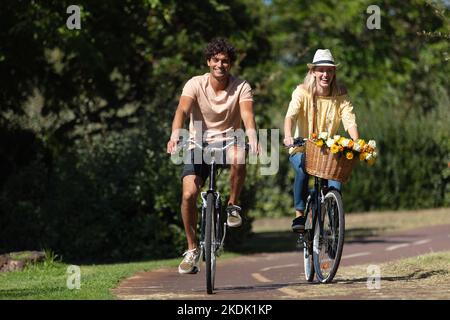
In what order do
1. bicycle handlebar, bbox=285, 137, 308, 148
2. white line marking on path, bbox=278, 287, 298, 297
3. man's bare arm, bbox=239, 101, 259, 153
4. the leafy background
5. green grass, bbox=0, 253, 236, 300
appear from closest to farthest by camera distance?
white line marking on path, bbox=278, 287, 298, 297
green grass, bbox=0, 253, 236, 300
man's bare arm, bbox=239, 101, 259, 153
bicycle handlebar, bbox=285, 137, 308, 148
the leafy background

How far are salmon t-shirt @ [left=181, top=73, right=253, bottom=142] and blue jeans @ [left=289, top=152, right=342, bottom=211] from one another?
2.79 ft

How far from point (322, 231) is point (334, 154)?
0.90m

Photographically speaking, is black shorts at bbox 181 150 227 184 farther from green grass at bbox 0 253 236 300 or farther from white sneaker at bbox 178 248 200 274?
green grass at bbox 0 253 236 300

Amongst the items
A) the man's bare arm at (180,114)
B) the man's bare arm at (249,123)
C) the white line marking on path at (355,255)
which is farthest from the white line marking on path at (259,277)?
the white line marking on path at (355,255)

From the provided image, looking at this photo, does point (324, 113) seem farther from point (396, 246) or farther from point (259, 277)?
point (396, 246)

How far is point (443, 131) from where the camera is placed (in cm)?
2538

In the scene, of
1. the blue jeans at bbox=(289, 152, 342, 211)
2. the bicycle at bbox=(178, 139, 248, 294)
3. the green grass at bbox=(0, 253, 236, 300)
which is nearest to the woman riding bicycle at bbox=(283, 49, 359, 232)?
the blue jeans at bbox=(289, 152, 342, 211)

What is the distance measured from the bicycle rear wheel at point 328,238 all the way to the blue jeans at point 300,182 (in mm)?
204

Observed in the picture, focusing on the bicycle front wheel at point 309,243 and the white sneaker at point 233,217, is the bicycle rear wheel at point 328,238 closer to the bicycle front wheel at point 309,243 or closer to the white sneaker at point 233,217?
the bicycle front wheel at point 309,243

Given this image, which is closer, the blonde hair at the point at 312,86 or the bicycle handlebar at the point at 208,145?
the bicycle handlebar at the point at 208,145

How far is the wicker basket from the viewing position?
9.86 metres

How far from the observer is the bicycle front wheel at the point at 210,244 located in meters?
9.38
